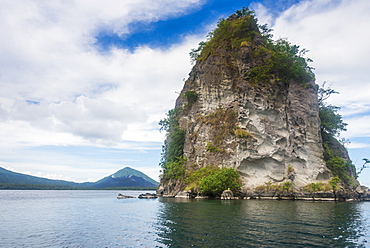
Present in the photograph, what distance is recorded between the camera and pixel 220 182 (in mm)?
50344

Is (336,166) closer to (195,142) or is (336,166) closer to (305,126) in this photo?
(305,126)

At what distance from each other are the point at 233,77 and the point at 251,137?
1702 centimetres

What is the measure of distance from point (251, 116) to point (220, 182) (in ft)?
59.8

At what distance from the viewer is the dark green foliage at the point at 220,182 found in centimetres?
5081

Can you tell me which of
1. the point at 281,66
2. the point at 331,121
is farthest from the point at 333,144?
the point at 281,66

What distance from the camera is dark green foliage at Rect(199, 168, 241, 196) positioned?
50.8m

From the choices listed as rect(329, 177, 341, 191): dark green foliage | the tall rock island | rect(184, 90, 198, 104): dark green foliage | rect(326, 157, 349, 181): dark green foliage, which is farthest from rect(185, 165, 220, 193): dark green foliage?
rect(326, 157, 349, 181): dark green foliage

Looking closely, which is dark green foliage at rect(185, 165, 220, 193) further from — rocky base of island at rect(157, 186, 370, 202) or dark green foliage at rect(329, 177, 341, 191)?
dark green foliage at rect(329, 177, 341, 191)

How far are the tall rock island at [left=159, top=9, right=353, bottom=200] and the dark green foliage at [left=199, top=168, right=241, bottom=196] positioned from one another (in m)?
2.72

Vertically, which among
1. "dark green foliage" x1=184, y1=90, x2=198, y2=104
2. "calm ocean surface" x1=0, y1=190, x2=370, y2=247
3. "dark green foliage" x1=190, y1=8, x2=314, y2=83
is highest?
"dark green foliage" x1=190, y1=8, x2=314, y2=83

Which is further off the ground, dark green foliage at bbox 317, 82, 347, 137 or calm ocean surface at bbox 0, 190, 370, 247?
dark green foliage at bbox 317, 82, 347, 137

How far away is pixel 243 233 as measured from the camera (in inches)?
708

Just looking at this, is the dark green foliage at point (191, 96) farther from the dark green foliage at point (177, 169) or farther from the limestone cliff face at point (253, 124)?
the dark green foliage at point (177, 169)

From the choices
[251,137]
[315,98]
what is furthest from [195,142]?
[315,98]
